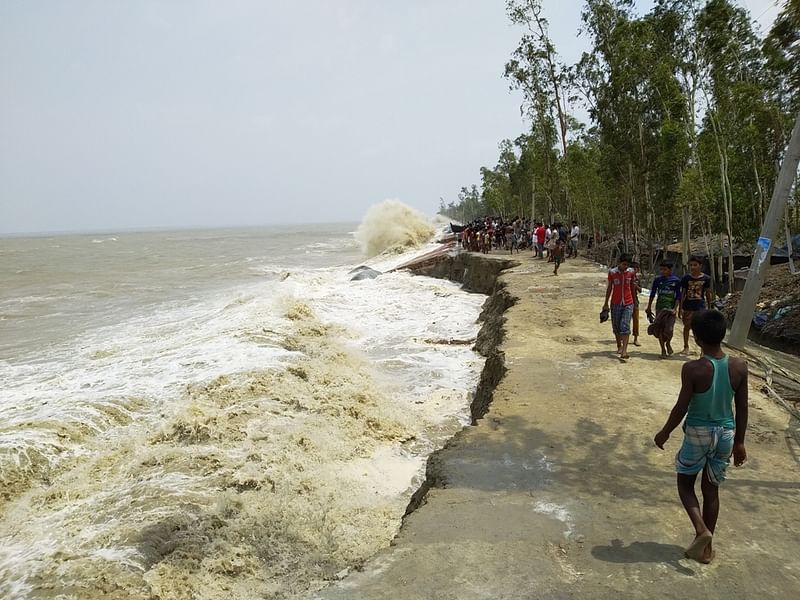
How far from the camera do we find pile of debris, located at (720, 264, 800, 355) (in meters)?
13.2

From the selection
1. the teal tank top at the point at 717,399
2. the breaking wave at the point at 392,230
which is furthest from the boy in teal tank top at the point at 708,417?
the breaking wave at the point at 392,230

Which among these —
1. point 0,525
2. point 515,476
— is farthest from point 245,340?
point 515,476

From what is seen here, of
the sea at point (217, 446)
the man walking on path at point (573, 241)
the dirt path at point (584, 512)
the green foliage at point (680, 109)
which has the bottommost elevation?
the sea at point (217, 446)

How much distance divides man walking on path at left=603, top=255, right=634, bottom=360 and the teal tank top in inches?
183

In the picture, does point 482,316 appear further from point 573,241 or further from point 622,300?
point 573,241

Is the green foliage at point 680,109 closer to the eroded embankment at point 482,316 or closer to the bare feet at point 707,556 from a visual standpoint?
the eroded embankment at point 482,316

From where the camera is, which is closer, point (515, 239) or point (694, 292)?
point (694, 292)

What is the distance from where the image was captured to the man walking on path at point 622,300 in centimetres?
755

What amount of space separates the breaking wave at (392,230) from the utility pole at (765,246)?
33.9 m

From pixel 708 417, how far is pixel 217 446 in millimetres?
5560

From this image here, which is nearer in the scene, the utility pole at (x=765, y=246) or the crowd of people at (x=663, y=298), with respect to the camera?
the utility pole at (x=765, y=246)

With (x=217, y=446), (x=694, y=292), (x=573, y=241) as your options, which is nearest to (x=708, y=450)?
(x=694, y=292)

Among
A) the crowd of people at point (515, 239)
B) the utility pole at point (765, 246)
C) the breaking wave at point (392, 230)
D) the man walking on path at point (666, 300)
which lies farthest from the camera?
the breaking wave at point (392, 230)

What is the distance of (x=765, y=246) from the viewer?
22.3ft
